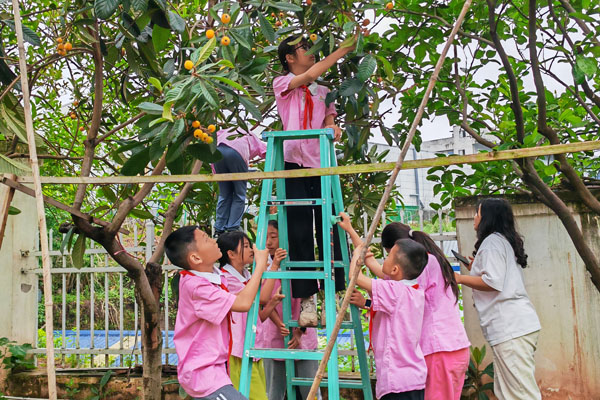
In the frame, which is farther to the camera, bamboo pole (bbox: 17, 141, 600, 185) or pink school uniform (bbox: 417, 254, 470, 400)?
pink school uniform (bbox: 417, 254, 470, 400)

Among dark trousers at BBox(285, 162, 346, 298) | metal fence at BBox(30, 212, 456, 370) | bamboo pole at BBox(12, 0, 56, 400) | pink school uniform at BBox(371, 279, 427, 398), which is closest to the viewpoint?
bamboo pole at BBox(12, 0, 56, 400)

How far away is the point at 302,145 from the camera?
3.14 metres

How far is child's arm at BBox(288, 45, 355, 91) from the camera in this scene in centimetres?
273

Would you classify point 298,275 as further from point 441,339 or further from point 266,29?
point 266,29

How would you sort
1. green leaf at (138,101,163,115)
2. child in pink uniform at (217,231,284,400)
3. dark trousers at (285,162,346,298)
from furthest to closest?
1. child in pink uniform at (217,231,284,400)
2. dark trousers at (285,162,346,298)
3. green leaf at (138,101,163,115)

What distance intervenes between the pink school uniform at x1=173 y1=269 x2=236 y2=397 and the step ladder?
0.13m

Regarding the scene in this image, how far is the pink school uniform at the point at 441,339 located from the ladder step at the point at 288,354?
2.50 ft

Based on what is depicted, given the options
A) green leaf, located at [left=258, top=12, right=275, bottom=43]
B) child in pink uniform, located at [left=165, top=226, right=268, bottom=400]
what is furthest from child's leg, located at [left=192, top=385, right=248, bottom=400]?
green leaf, located at [left=258, top=12, right=275, bottom=43]

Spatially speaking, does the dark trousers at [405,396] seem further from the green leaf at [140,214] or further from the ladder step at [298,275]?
the green leaf at [140,214]

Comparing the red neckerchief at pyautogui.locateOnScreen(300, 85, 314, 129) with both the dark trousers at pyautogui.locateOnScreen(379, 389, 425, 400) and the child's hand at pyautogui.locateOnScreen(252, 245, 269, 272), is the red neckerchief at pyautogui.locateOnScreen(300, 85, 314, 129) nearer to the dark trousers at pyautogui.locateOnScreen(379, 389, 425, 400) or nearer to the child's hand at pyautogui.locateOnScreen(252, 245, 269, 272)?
the child's hand at pyautogui.locateOnScreen(252, 245, 269, 272)

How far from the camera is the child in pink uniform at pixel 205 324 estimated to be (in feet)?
8.52

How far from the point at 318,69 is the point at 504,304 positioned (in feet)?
5.33

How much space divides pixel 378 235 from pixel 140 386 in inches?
86.7

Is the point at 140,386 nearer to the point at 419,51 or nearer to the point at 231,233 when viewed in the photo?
the point at 231,233
